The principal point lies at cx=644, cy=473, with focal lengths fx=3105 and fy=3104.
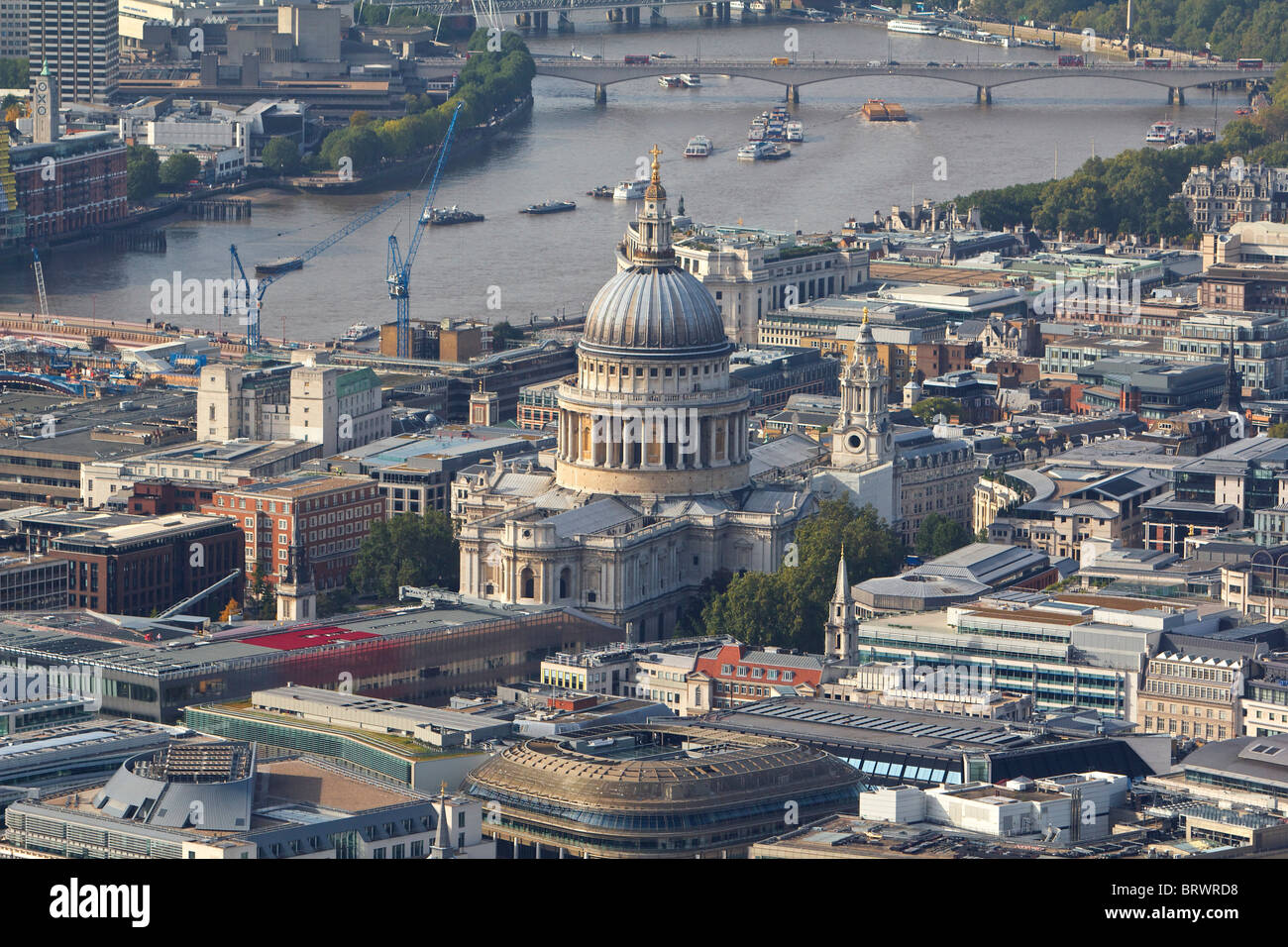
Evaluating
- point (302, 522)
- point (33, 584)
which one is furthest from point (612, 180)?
point (33, 584)

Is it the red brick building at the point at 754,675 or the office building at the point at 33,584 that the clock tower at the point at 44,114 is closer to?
the office building at the point at 33,584

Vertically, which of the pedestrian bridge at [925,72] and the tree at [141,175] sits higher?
the pedestrian bridge at [925,72]

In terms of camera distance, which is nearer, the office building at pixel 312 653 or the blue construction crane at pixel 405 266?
the office building at pixel 312 653

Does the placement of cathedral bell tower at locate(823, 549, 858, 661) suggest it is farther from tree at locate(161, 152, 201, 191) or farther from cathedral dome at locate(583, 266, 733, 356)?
tree at locate(161, 152, 201, 191)

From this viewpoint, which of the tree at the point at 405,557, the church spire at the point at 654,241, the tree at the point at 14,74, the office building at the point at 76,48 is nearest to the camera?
the tree at the point at 405,557

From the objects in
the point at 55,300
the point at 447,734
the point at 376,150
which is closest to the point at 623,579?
the point at 447,734

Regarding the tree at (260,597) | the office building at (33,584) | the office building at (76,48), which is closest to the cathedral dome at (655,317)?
the tree at (260,597)
